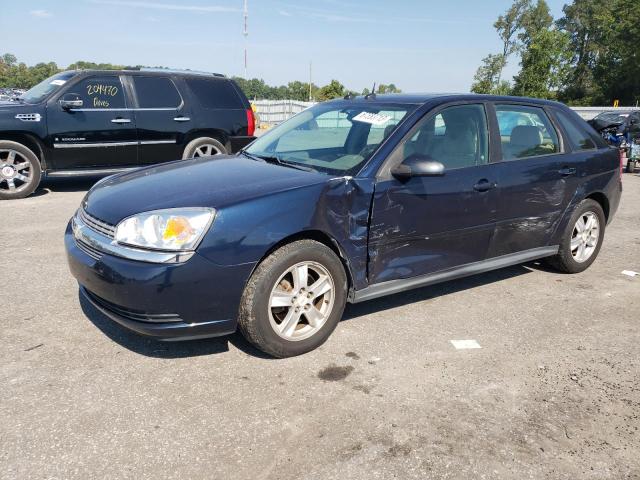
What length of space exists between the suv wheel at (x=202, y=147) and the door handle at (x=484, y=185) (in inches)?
214

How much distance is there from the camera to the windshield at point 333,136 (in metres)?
3.70

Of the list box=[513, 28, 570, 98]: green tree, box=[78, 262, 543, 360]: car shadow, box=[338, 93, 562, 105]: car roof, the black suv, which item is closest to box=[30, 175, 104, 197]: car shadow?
the black suv

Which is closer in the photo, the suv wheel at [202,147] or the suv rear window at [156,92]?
the suv rear window at [156,92]

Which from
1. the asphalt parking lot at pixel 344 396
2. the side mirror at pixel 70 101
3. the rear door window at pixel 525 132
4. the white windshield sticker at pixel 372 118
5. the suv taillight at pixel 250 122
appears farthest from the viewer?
the suv taillight at pixel 250 122

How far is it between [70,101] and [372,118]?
5617 millimetres

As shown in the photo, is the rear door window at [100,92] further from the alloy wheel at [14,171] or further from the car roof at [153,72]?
the alloy wheel at [14,171]

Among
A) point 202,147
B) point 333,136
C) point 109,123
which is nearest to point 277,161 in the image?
point 333,136

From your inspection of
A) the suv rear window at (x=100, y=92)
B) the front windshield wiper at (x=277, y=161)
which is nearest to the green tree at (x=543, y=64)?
the suv rear window at (x=100, y=92)

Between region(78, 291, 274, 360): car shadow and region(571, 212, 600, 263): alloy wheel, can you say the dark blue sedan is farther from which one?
region(78, 291, 274, 360): car shadow

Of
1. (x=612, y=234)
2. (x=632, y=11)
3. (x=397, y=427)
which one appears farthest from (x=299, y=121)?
(x=632, y=11)

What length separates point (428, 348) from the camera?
3502 mm

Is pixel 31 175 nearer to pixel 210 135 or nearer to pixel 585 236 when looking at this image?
pixel 210 135

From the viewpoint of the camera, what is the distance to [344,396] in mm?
2887

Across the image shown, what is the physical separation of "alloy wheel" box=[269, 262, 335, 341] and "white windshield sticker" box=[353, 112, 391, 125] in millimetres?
1281
